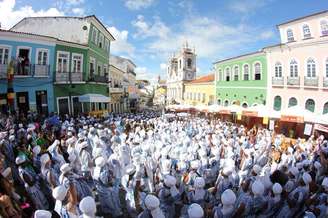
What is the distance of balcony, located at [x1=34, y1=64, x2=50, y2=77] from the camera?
70.2 feet

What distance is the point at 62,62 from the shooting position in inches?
949

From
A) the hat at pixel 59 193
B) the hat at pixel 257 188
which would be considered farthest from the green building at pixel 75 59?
the hat at pixel 257 188

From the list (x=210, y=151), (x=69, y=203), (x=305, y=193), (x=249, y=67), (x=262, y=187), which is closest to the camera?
(x=69, y=203)

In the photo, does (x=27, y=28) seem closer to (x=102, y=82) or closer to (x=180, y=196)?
(x=102, y=82)

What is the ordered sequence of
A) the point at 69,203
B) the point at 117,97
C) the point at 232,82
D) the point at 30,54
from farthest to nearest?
the point at 117,97 → the point at 232,82 → the point at 30,54 → the point at 69,203

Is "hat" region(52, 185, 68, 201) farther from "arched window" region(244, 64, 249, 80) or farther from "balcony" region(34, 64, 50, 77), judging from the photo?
"arched window" region(244, 64, 249, 80)

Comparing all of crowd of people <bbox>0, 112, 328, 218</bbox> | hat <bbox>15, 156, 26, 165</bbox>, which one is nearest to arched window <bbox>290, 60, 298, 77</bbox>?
crowd of people <bbox>0, 112, 328, 218</bbox>

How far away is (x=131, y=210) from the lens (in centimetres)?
711

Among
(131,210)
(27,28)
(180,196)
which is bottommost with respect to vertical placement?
(131,210)

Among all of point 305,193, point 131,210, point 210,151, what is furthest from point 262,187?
point 210,151

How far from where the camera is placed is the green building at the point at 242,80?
27.5 m

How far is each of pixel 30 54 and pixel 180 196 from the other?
61.3ft

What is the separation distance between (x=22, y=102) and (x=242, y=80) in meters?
20.9

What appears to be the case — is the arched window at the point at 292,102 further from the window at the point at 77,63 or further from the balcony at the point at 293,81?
the window at the point at 77,63
